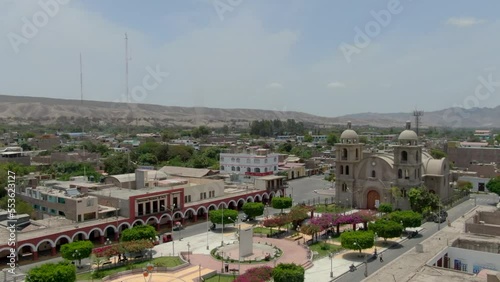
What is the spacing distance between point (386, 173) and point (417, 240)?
552 inches

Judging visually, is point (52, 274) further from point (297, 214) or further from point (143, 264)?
point (297, 214)

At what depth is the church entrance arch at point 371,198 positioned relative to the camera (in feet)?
189

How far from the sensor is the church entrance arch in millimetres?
57737

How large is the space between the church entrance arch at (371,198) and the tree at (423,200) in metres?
6.54

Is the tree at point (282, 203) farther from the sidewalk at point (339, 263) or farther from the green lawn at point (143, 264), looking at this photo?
the green lawn at point (143, 264)

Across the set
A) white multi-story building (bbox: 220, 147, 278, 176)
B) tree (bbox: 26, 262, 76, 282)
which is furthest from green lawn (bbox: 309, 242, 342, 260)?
white multi-story building (bbox: 220, 147, 278, 176)

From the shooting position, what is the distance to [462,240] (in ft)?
117

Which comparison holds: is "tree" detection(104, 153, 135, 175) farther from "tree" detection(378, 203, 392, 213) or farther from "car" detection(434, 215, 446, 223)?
"car" detection(434, 215, 446, 223)

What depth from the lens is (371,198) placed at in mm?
58219

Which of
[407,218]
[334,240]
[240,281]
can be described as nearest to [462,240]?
[407,218]

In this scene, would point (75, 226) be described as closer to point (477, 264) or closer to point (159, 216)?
point (159, 216)

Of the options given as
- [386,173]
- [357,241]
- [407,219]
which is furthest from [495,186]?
[357,241]

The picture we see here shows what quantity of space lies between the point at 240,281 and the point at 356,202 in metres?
33.4

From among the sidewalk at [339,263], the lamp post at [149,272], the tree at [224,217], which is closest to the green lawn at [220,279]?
the lamp post at [149,272]
